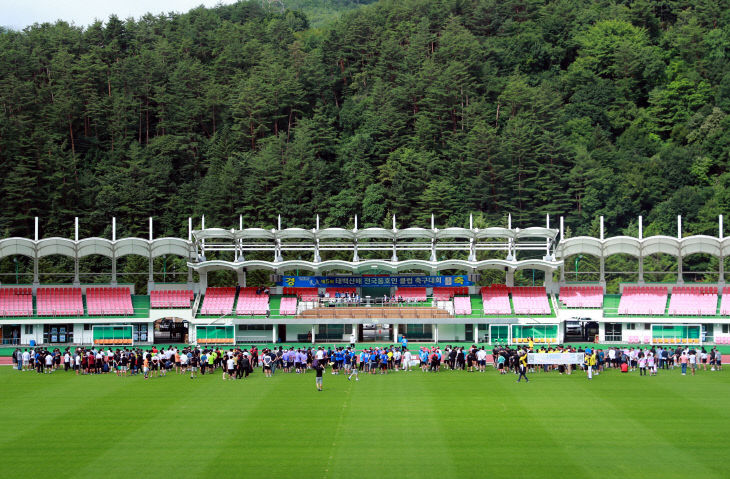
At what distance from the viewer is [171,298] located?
55594mm

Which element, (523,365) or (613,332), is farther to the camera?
(613,332)

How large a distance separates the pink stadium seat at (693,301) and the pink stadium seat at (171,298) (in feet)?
98.9

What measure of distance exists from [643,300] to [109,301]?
110ft

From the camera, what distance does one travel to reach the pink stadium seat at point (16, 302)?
5319cm

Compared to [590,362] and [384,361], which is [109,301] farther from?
[590,362]

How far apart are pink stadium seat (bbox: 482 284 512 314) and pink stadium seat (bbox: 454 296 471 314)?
1.00m

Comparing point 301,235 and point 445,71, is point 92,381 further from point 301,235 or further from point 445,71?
point 445,71

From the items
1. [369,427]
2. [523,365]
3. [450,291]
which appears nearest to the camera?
[369,427]

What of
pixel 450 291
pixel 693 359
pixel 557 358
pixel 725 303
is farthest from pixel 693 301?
pixel 557 358

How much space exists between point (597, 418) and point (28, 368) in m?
27.7

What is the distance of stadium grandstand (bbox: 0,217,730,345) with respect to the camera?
5188 cm

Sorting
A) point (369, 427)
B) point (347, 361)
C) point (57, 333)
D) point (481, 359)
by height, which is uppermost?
point (57, 333)

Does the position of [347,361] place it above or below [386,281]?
below

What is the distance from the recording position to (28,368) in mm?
41594
